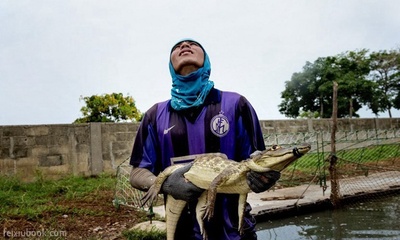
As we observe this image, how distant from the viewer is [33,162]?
9.62 m

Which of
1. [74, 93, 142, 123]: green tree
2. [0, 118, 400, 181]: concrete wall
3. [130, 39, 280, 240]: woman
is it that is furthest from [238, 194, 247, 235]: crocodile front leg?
[74, 93, 142, 123]: green tree

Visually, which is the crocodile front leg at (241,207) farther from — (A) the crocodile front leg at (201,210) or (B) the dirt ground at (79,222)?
(B) the dirt ground at (79,222)

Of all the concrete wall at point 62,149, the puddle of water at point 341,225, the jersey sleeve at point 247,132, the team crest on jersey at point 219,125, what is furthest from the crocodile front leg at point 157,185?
the concrete wall at point 62,149

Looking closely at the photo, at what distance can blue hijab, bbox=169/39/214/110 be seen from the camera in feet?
6.56

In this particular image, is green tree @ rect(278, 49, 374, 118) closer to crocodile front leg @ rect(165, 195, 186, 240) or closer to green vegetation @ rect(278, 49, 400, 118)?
green vegetation @ rect(278, 49, 400, 118)

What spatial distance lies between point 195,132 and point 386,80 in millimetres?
35384

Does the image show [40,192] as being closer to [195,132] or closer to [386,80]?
[195,132]

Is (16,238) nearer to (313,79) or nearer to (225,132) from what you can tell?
(225,132)

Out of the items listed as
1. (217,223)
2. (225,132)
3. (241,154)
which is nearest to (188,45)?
(225,132)

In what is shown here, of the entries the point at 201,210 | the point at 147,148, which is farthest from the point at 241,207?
the point at 147,148

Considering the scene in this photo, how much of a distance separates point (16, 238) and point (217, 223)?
4652mm

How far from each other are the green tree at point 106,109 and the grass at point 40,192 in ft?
63.3

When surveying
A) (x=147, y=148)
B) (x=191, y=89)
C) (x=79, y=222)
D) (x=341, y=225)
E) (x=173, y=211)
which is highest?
(x=191, y=89)

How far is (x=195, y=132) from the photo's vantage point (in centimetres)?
194
